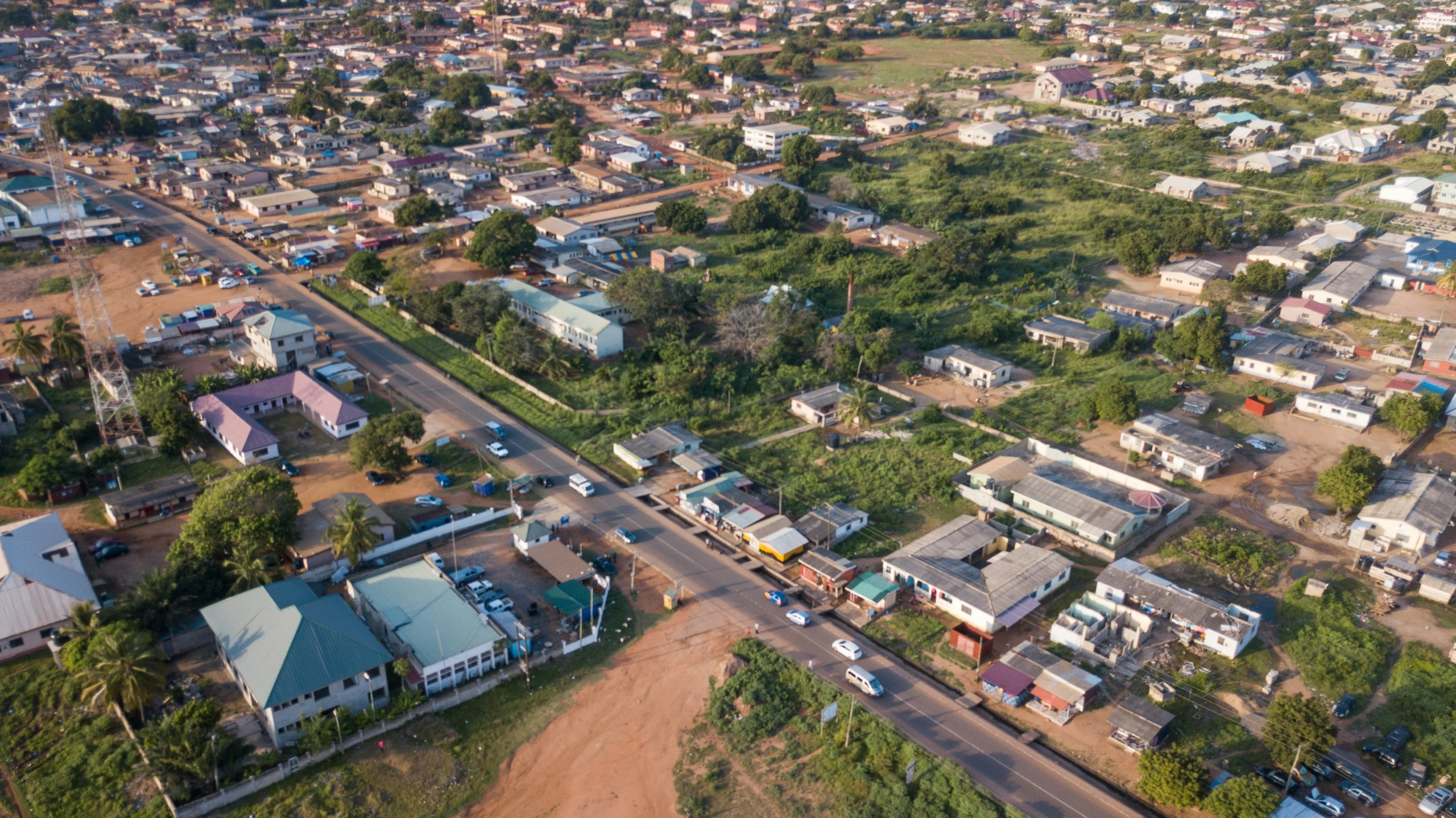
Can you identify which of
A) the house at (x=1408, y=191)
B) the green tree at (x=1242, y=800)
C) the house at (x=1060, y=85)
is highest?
the house at (x=1060, y=85)

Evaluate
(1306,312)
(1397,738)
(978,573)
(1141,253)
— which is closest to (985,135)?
(1141,253)

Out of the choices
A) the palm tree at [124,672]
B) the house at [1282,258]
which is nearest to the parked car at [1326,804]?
the palm tree at [124,672]

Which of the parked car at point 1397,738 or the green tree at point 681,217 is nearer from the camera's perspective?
the parked car at point 1397,738

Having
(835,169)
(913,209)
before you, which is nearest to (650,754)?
(913,209)

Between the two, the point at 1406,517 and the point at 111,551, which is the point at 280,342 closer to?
the point at 111,551

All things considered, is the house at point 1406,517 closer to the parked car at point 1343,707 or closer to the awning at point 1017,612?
the parked car at point 1343,707

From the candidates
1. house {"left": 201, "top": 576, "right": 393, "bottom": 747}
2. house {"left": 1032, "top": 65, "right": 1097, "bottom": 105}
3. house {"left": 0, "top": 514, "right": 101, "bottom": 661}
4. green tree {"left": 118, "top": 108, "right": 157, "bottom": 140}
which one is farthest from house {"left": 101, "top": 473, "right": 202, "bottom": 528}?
house {"left": 1032, "top": 65, "right": 1097, "bottom": 105}
